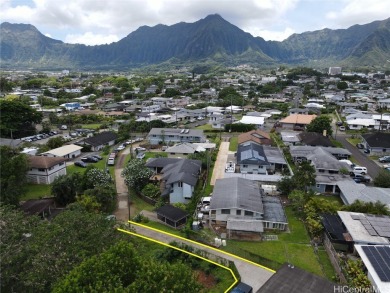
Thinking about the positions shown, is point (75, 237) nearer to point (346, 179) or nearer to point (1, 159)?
point (1, 159)

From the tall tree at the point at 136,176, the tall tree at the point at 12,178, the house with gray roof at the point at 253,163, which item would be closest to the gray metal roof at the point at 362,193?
the house with gray roof at the point at 253,163

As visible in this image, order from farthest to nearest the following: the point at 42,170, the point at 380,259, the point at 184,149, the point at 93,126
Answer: the point at 93,126, the point at 184,149, the point at 42,170, the point at 380,259

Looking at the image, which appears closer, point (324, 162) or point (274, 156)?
point (324, 162)

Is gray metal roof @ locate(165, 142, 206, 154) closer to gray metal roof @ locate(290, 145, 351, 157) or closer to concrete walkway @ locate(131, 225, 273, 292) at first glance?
gray metal roof @ locate(290, 145, 351, 157)

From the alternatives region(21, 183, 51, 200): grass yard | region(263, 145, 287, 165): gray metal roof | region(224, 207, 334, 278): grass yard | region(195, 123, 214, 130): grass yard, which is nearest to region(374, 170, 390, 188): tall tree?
region(263, 145, 287, 165): gray metal roof

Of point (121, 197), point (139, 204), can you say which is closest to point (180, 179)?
point (139, 204)

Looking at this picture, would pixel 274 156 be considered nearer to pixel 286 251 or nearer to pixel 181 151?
pixel 181 151
